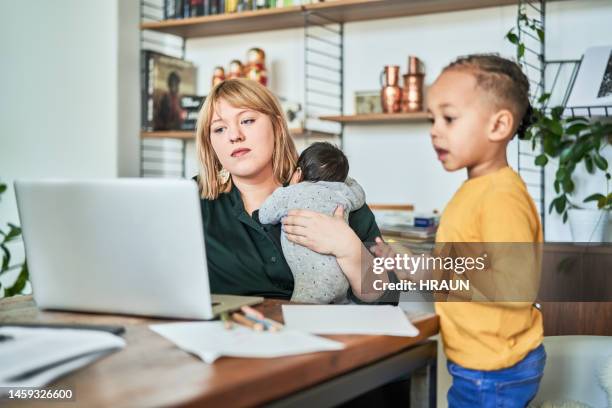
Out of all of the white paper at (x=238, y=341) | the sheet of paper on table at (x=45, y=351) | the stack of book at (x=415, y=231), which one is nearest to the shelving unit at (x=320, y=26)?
the stack of book at (x=415, y=231)

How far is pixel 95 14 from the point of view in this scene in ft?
10.9

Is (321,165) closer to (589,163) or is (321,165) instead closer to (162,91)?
A: (589,163)

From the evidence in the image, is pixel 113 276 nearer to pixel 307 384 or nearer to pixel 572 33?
pixel 307 384

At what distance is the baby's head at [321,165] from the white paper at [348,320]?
560mm

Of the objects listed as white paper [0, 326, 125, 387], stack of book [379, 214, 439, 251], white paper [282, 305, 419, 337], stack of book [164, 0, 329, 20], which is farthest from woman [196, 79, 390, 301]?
stack of book [164, 0, 329, 20]

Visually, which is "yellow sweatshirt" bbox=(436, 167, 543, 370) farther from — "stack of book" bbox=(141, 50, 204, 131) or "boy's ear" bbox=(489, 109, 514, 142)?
"stack of book" bbox=(141, 50, 204, 131)

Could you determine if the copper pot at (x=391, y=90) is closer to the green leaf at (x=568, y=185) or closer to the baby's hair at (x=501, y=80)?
the green leaf at (x=568, y=185)

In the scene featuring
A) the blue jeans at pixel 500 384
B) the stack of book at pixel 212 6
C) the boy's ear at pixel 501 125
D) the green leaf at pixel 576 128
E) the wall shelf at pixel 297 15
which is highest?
the stack of book at pixel 212 6

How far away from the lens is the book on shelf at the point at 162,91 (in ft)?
11.1

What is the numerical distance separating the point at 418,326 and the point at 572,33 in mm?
2067

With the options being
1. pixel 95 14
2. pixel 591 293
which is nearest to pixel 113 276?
pixel 591 293

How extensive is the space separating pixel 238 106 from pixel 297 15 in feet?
5.01

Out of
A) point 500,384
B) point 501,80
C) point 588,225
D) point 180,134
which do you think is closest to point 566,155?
point 588,225

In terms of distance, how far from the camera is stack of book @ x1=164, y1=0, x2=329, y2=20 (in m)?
3.10
